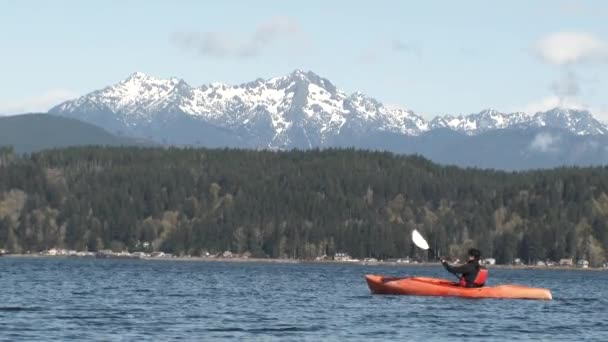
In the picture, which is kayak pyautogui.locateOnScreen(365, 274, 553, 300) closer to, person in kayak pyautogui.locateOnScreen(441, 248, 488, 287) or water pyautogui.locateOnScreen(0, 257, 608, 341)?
person in kayak pyautogui.locateOnScreen(441, 248, 488, 287)

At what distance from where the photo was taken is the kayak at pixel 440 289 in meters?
103

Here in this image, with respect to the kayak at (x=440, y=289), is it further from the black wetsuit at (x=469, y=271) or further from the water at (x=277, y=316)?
the water at (x=277, y=316)

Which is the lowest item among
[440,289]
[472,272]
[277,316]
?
[277,316]

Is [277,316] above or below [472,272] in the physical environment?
below

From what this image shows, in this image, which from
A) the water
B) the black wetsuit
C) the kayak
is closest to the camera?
the water

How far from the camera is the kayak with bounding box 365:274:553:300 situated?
103 meters

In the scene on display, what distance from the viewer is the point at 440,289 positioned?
104 meters

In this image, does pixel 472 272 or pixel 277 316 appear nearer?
pixel 277 316

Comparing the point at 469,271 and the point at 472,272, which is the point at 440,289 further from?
the point at 469,271

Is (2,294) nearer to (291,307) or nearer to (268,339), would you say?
(291,307)

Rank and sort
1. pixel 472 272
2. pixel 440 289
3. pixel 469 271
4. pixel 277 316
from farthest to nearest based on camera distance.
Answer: pixel 440 289 < pixel 472 272 < pixel 469 271 < pixel 277 316

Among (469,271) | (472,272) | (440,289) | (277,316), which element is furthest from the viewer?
(440,289)


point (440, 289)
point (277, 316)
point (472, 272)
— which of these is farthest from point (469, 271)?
point (277, 316)

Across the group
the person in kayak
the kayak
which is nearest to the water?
the kayak
